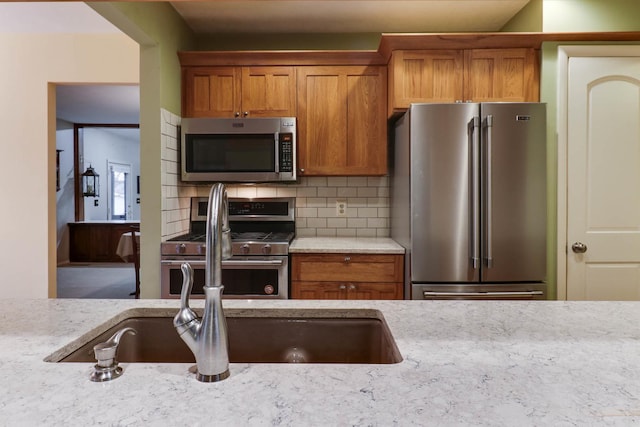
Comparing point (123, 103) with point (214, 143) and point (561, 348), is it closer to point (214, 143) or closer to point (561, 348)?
point (214, 143)

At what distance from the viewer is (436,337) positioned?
0.99 m

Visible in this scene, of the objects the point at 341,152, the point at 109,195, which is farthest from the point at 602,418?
the point at 109,195

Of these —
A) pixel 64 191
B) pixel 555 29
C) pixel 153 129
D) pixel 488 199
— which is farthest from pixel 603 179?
pixel 64 191

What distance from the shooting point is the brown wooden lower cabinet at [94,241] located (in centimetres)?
728

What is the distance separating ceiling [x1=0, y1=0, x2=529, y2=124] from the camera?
2.83 metres

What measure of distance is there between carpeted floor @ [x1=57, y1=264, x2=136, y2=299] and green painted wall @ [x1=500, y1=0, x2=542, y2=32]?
474cm

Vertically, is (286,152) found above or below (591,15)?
below

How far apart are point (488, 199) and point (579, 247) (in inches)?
29.7

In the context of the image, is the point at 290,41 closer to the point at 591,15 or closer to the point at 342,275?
the point at 342,275

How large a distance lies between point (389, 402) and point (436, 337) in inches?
13.9

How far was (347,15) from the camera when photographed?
2.99m

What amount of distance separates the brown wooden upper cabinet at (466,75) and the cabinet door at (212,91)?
1.15m

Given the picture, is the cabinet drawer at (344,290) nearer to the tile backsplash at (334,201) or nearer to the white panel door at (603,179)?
the tile backsplash at (334,201)

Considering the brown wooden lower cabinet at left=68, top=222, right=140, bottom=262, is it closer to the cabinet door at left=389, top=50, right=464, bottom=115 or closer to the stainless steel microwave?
the stainless steel microwave
